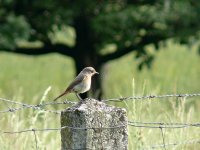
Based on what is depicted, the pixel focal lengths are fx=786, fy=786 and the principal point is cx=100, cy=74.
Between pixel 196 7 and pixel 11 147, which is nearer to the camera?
pixel 11 147

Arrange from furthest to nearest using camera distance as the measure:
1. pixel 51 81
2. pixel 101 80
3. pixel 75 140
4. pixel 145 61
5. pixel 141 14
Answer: pixel 51 81 → pixel 101 80 → pixel 145 61 → pixel 141 14 → pixel 75 140

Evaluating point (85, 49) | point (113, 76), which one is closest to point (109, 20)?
point (85, 49)

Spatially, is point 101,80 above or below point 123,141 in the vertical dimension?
above

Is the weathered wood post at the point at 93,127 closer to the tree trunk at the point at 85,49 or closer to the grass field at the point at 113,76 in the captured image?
the grass field at the point at 113,76

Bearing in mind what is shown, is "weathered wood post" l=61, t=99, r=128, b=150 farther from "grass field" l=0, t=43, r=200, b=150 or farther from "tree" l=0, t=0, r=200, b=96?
→ "tree" l=0, t=0, r=200, b=96

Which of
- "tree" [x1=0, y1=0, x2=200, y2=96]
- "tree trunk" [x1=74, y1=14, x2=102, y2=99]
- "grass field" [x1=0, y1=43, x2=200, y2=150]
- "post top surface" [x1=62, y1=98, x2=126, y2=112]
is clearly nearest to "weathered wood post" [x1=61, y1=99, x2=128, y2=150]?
"post top surface" [x1=62, y1=98, x2=126, y2=112]

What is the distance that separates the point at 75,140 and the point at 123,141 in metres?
0.35

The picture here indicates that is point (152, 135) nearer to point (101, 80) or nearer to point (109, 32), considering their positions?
point (109, 32)

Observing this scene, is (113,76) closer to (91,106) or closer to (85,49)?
(85,49)

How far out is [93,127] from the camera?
5285 mm

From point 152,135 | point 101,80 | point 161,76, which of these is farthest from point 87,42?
point 152,135

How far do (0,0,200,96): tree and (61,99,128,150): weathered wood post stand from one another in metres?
8.84

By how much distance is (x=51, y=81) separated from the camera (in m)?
20.4

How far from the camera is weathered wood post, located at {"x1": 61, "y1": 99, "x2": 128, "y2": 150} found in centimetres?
527
